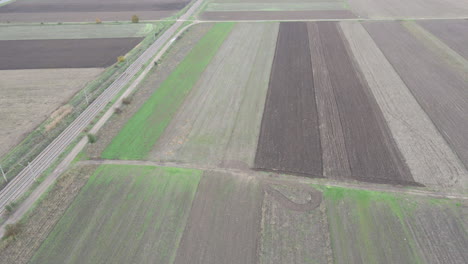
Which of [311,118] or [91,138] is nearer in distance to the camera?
[91,138]

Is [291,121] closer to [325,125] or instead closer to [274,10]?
[325,125]

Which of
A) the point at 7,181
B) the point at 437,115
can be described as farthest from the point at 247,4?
the point at 7,181

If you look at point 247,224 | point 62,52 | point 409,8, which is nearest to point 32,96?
point 62,52

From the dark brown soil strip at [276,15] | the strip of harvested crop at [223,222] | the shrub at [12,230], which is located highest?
the dark brown soil strip at [276,15]

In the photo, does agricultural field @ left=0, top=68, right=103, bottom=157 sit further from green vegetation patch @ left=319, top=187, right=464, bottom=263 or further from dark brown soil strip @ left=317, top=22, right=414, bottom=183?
dark brown soil strip @ left=317, top=22, right=414, bottom=183

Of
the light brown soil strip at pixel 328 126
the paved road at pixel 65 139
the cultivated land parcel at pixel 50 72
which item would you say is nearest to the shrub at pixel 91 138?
the paved road at pixel 65 139

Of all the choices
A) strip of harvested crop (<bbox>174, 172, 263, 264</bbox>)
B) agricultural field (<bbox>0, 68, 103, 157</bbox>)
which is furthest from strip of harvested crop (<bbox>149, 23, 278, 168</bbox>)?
agricultural field (<bbox>0, 68, 103, 157</bbox>)

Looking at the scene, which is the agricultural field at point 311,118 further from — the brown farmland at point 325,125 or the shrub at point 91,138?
the shrub at point 91,138
